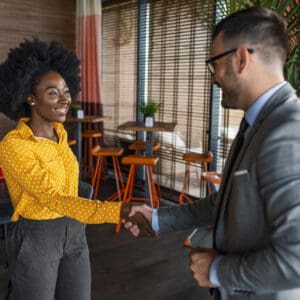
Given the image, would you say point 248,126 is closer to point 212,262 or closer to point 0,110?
point 212,262

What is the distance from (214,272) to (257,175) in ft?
0.89

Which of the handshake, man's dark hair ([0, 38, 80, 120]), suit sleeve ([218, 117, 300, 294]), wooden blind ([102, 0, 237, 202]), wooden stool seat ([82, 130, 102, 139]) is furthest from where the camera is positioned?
wooden stool seat ([82, 130, 102, 139])

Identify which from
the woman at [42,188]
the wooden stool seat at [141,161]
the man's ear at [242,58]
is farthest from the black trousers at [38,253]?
the wooden stool seat at [141,161]

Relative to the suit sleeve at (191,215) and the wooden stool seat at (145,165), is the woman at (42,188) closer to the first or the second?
the suit sleeve at (191,215)

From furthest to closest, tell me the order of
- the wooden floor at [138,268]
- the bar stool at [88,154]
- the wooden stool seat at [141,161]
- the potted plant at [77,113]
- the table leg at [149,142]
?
1. the bar stool at [88,154]
2. the potted plant at [77,113]
3. the table leg at [149,142]
4. the wooden stool seat at [141,161]
5. the wooden floor at [138,268]

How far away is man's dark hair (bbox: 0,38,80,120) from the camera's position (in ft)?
5.72

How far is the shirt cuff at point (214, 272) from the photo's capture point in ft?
3.27

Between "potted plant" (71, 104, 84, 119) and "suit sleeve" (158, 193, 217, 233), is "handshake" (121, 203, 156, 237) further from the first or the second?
"potted plant" (71, 104, 84, 119)

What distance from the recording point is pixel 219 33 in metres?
1.07

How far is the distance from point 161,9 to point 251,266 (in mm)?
4863

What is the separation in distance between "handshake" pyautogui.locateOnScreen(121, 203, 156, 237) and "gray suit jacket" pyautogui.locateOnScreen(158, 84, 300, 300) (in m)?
0.53

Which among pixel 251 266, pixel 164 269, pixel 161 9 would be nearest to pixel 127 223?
pixel 251 266

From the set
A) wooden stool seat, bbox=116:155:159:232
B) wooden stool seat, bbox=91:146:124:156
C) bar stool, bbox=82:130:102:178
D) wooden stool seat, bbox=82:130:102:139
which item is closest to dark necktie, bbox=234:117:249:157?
wooden stool seat, bbox=116:155:159:232

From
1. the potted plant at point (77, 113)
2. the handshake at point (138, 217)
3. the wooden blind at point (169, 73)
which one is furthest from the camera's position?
the potted plant at point (77, 113)
